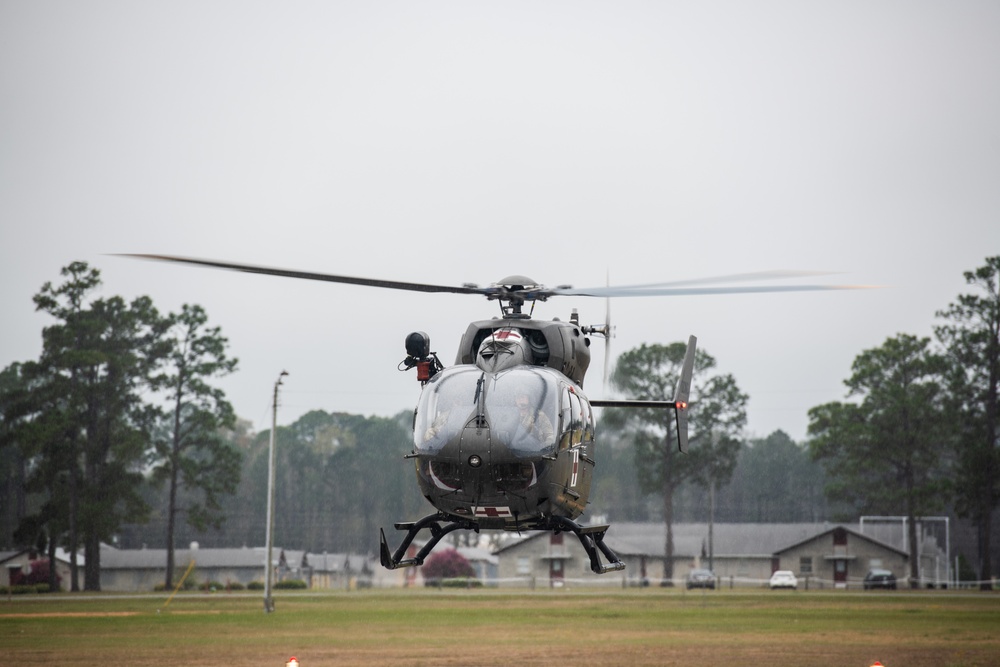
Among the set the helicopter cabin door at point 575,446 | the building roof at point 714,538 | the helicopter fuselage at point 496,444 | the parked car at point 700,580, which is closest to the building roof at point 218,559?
the building roof at point 714,538

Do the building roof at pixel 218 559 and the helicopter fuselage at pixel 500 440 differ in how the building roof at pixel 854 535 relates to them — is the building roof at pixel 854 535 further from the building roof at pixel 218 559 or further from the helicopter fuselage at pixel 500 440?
the helicopter fuselage at pixel 500 440

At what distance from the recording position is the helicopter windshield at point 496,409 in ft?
50.7

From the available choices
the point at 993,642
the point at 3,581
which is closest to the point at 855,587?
the point at 993,642

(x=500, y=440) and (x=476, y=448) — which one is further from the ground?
(x=500, y=440)

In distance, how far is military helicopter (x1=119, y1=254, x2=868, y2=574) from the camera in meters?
15.5

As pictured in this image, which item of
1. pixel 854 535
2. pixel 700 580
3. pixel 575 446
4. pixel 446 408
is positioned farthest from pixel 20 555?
pixel 446 408

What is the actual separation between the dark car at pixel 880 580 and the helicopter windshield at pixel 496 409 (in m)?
76.2

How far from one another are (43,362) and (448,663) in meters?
53.6

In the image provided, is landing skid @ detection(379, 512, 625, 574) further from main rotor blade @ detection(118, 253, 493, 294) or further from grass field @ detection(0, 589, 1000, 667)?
grass field @ detection(0, 589, 1000, 667)

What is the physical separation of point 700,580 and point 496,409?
240ft

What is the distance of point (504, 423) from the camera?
1543 cm

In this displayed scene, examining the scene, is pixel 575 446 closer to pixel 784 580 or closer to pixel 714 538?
pixel 784 580

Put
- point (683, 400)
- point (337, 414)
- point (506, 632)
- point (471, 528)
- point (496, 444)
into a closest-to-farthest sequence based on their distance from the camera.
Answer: point (496, 444) < point (471, 528) < point (683, 400) < point (506, 632) < point (337, 414)

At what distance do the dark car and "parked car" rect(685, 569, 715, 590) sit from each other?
10.9 meters
